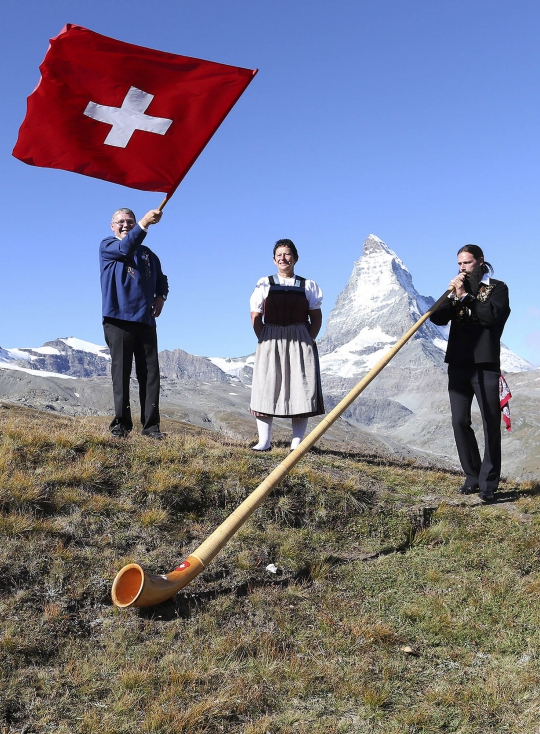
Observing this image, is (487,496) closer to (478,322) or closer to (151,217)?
(478,322)

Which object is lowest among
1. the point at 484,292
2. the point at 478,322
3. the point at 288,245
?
the point at 478,322

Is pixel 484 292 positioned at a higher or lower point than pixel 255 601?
higher

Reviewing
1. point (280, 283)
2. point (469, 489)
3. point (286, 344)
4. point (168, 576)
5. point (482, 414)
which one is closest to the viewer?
point (168, 576)

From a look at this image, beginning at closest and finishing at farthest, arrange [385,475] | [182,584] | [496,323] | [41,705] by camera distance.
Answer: [41,705], [182,584], [496,323], [385,475]

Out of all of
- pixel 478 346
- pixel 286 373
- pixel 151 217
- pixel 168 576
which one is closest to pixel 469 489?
pixel 478 346

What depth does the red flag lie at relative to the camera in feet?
24.4

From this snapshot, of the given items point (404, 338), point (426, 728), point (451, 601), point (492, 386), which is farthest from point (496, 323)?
point (426, 728)

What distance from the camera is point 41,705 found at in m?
4.22

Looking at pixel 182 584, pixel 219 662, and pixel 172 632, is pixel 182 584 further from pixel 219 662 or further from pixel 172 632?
pixel 219 662

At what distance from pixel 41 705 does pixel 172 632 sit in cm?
119

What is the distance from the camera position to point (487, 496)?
8383 mm

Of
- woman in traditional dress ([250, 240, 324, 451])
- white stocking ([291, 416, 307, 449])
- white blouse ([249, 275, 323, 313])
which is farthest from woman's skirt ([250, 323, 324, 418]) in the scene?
white blouse ([249, 275, 323, 313])

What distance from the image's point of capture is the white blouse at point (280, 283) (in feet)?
31.2

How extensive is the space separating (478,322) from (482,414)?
4.26 ft
